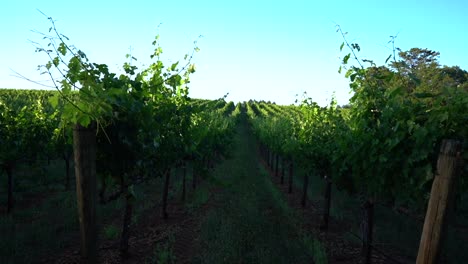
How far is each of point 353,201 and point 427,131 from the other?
35.9ft

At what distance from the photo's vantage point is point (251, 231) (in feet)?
31.7

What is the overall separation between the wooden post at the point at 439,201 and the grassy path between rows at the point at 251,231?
375 centimetres

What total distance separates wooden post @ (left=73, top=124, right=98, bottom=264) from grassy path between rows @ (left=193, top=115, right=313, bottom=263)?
11.4 feet

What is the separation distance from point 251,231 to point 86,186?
6987 mm

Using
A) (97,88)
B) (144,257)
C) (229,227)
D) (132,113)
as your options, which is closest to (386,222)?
(229,227)

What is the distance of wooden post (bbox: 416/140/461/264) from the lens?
321 centimetres

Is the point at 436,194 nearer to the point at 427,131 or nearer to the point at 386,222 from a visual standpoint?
the point at 427,131

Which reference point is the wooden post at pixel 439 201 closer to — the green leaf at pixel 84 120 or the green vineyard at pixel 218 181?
the green vineyard at pixel 218 181

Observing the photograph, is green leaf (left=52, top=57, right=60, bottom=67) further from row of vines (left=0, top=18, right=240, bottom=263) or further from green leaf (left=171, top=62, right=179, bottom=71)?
green leaf (left=171, top=62, right=179, bottom=71)

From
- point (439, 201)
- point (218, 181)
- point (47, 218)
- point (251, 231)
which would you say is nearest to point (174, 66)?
point (218, 181)

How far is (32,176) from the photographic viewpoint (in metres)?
15.6

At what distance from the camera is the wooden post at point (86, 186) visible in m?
3.20

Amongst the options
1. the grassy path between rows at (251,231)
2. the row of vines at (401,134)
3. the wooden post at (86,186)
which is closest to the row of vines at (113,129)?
the wooden post at (86,186)

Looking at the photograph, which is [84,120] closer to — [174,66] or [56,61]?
[56,61]
